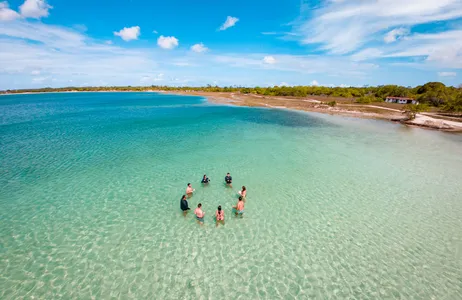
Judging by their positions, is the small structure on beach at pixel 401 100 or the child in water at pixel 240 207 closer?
the child in water at pixel 240 207

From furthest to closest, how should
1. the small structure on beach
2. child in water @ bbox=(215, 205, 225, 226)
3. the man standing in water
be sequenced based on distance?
1. the small structure on beach
2. the man standing in water
3. child in water @ bbox=(215, 205, 225, 226)

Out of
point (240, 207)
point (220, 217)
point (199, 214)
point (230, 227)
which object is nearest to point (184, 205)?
point (199, 214)

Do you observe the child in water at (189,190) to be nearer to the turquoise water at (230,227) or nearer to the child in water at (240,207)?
the turquoise water at (230,227)

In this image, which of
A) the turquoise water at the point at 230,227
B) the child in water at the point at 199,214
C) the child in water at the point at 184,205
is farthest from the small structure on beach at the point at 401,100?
the child in water at the point at 184,205

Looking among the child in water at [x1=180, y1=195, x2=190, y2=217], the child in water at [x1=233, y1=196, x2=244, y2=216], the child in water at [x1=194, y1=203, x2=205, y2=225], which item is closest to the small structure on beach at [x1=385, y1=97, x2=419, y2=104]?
the child in water at [x1=233, y1=196, x2=244, y2=216]

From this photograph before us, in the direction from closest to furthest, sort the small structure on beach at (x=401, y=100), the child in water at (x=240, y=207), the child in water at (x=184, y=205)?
the child in water at (x=240, y=207) → the child in water at (x=184, y=205) → the small structure on beach at (x=401, y=100)

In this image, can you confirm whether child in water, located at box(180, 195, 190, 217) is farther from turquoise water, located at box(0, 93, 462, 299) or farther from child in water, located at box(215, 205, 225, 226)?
child in water, located at box(215, 205, 225, 226)

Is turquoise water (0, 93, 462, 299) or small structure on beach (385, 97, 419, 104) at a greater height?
small structure on beach (385, 97, 419, 104)

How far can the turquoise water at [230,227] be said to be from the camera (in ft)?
33.5

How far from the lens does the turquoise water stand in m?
10.2

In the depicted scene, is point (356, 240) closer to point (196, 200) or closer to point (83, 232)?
point (196, 200)

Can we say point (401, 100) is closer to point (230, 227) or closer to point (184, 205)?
point (230, 227)

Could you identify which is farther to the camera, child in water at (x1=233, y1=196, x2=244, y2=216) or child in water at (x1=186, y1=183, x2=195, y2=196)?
child in water at (x1=186, y1=183, x2=195, y2=196)

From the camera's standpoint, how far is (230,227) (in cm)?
1416
